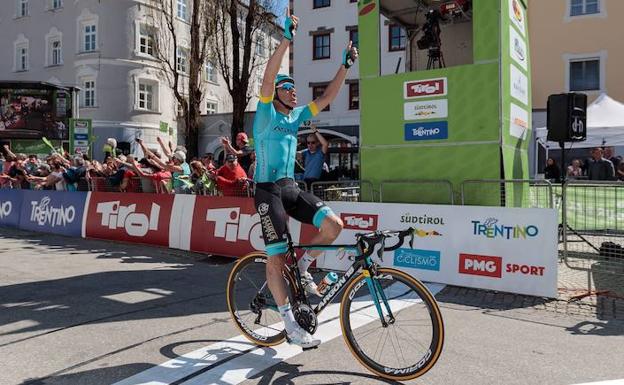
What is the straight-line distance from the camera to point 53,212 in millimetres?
12555

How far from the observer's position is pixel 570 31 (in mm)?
23797

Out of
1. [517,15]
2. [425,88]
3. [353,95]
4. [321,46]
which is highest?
[321,46]

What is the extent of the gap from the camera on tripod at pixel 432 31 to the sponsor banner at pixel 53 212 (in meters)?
7.86

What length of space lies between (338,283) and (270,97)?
1503mm

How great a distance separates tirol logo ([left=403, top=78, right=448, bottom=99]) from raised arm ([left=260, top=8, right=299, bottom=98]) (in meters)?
4.58

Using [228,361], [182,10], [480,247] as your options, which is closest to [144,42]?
[182,10]

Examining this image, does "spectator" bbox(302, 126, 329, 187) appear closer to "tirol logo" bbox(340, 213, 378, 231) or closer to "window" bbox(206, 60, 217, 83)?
"tirol logo" bbox(340, 213, 378, 231)

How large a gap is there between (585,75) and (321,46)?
598 inches

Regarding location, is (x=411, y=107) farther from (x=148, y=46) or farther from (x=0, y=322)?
(x=148, y=46)

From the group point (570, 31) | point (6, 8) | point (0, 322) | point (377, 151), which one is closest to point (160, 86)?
point (6, 8)

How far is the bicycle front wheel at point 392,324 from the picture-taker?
140 inches

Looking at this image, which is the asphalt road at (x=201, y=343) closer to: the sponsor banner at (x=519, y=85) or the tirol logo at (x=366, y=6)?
the sponsor banner at (x=519, y=85)

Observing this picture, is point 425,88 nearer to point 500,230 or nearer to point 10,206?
point 500,230

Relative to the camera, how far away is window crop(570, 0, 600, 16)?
23328 mm
